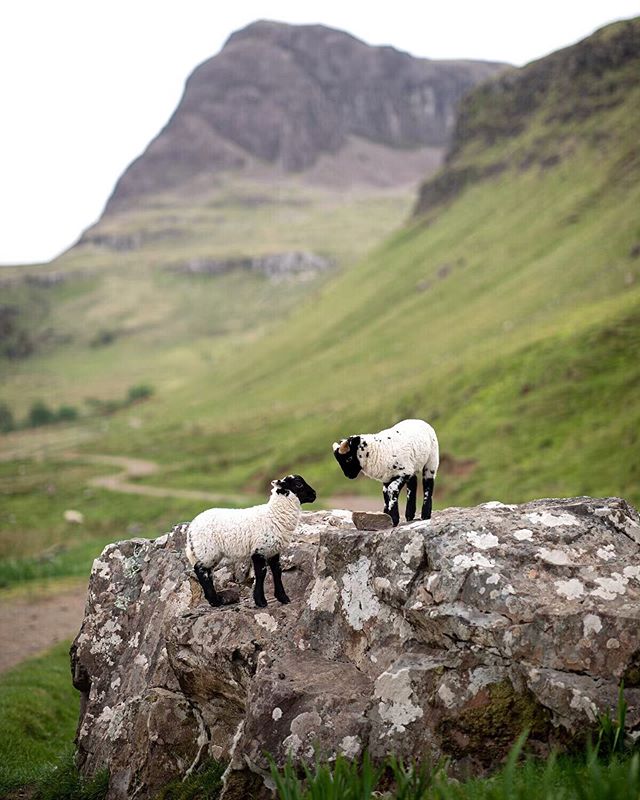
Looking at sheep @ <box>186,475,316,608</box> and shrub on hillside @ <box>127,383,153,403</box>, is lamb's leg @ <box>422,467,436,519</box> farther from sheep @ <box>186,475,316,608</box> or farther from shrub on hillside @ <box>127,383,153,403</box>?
shrub on hillside @ <box>127,383,153,403</box>

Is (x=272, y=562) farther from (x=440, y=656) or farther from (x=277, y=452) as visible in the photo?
(x=277, y=452)

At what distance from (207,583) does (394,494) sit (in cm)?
356

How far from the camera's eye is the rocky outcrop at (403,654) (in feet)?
30.9

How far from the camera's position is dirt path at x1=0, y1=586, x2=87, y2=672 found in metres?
28.3

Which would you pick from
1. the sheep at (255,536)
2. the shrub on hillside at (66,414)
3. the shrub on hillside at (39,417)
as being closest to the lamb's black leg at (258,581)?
the sheep at (255,536)

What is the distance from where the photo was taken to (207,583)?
1249cm

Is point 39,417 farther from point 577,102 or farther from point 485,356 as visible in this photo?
point 577,102

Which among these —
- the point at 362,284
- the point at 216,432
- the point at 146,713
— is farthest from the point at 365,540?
the point at 362,284

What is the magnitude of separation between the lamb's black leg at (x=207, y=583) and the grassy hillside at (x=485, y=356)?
32278mm

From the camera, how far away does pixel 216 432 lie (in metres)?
113

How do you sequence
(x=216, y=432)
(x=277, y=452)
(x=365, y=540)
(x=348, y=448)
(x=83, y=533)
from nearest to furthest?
(x=365, y=540), (x=348, y=448), (x=83, y=533), (x=277, y=452), (x=216, y=432)

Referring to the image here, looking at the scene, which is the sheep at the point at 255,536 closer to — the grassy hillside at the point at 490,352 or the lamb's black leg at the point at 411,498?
the lamb's black leg at the point at 411,498

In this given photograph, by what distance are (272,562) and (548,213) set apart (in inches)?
5775

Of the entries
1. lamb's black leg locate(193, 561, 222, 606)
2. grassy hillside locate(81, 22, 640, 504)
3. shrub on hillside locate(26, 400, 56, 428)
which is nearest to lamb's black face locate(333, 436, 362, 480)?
lamb's black leg locate(193, 561, 222, 606)
